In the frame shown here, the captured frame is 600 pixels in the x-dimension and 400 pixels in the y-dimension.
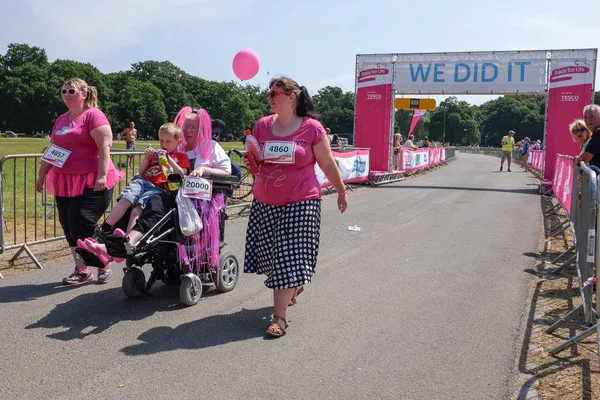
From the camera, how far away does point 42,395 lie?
10.8 feet

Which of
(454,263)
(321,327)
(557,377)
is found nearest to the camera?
(557,377)

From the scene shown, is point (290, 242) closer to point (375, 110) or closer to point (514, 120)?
point (375, 110)

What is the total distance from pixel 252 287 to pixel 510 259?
3.69 metres

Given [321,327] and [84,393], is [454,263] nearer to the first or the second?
[321,327]

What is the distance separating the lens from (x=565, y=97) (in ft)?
58.0

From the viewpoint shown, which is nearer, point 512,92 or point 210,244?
point 210,244

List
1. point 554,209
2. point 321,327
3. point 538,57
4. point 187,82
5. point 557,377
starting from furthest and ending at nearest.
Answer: point 187,82 < point 538,57 < point 554,209 < point 321,327 < point 557,377

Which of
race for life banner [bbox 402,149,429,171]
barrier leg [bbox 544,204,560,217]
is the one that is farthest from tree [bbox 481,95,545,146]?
barrier leg [bbox 544,204,560,217]

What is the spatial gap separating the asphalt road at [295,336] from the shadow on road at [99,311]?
16 millimetres

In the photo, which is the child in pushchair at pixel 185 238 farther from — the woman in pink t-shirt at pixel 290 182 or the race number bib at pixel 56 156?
the race number bib at pixel 56 156

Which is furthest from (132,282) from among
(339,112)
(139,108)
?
(339,112)

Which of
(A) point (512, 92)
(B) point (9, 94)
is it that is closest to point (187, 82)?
(B) point (9, 94)

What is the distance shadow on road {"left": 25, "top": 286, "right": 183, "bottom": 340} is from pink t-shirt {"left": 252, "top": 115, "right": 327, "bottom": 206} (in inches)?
58.0

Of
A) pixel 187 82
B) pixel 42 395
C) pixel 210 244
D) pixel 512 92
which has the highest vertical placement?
pixel 187 82
